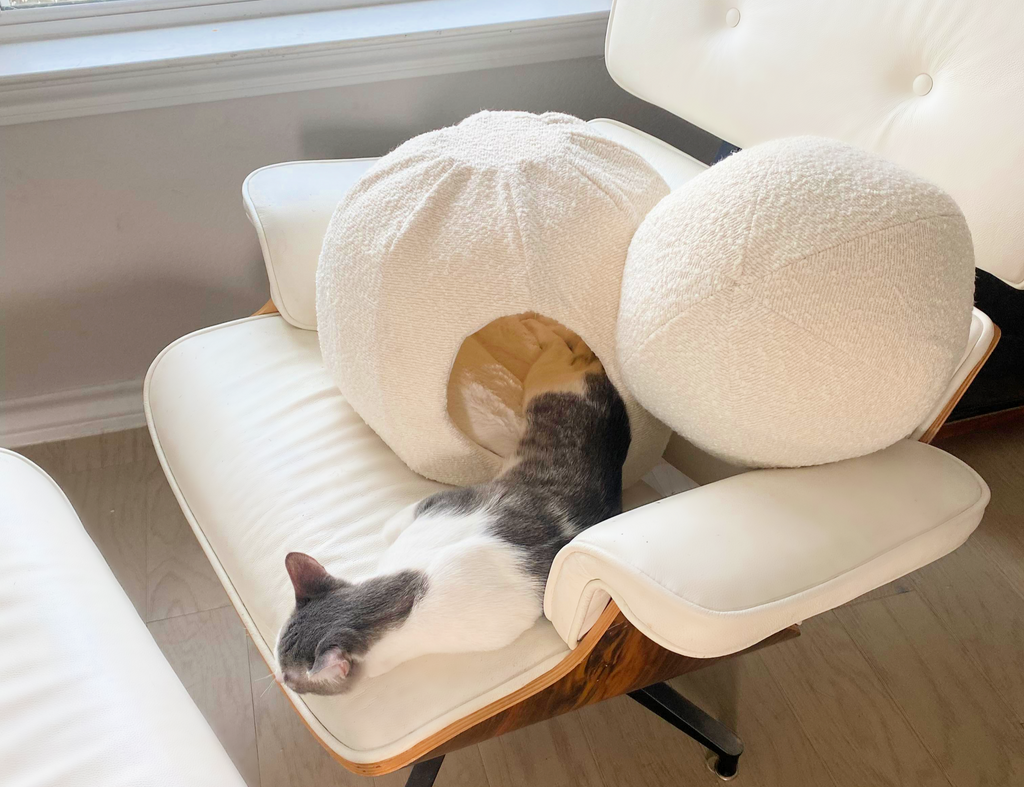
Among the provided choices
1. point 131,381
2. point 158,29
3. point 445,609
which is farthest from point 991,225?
point 131,381

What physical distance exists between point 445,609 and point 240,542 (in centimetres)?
27

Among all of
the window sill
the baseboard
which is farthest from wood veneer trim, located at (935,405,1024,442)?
the baseboard

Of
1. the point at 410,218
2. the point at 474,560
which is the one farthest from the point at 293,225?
the point at 474,560

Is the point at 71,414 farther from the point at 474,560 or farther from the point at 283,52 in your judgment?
the point at 474,560

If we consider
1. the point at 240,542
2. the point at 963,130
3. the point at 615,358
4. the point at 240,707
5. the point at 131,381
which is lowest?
the point at 240,707

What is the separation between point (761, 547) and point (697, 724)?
0.54 m

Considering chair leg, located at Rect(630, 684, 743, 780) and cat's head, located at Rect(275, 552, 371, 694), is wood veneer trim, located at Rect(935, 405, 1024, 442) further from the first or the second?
cat's head, located at Rect(275, 552, 371, 694)

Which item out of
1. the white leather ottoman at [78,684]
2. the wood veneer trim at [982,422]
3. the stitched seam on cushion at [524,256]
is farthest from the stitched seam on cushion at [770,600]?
the wood veneer trim at [982,422]

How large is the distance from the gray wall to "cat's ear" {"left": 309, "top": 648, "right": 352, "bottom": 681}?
95 centimetres

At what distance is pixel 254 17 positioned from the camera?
141cm

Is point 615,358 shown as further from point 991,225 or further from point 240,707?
point 240,707

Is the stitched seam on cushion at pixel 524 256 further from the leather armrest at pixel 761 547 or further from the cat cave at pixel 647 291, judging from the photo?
the leather armrest at pixel 761 547

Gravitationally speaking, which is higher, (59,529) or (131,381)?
(59,529)

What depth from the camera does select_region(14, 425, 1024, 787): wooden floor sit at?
1.12 m
